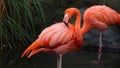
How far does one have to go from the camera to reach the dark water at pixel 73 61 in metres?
6.43

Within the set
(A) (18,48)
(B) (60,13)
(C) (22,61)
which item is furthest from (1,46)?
(B) (60,13)

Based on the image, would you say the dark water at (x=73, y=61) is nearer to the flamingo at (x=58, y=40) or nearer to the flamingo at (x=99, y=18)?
the flamingo at (x=99, y=18)

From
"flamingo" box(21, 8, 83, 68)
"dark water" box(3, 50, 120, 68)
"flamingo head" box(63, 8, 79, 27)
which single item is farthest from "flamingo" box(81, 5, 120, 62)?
"flamingo" box(21, 8, 83, 68)

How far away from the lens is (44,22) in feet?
25.5

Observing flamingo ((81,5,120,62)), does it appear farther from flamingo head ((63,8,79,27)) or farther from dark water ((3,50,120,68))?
flamingo head ((63,8,79,27))

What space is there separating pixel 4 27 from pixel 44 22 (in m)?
0.85

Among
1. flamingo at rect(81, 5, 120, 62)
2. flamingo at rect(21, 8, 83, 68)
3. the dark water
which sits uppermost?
flamingo at rect(81, 5, 120, 62)

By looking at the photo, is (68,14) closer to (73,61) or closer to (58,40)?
(58,40)

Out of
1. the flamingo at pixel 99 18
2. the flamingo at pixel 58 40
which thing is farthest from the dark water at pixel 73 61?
the flamingo at pixel 58 40

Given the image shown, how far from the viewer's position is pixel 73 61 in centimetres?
668

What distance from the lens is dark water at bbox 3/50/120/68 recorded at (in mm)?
6426

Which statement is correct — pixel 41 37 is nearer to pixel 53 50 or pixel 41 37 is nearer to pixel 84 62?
pixel 53 50

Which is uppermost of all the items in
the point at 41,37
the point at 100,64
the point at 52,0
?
the point at 52,0

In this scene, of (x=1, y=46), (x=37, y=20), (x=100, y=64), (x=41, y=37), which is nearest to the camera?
(x=41, y=37)
